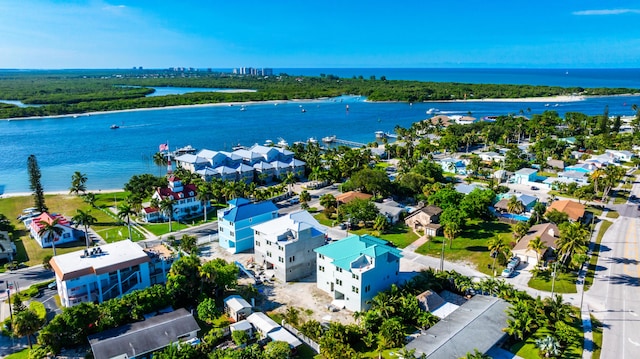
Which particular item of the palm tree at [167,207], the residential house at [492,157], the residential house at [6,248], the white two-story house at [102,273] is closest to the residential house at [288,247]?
the white two-story house at [102,273]

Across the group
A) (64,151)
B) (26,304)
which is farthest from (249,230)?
(64,151)

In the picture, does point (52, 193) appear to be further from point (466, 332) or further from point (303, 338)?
point (466, 332)

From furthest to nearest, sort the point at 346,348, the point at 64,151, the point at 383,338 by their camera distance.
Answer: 1. the point at 64,151
2. the point at 383,338
3. the point at 346,348

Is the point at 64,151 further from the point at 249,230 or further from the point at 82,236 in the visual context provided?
the point at 249,230

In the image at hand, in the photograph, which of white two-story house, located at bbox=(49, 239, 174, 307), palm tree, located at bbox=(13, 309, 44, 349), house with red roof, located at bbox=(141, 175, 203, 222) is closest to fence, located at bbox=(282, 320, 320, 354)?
white two-story house, located at bbox=(49, 239, 174, 307)

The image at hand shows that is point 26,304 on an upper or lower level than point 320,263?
lower

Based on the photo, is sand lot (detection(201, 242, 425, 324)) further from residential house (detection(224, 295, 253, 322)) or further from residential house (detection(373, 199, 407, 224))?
residential house (detection(373, 199, 407, 224))

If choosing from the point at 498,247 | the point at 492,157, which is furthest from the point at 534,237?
the point at 492,157
